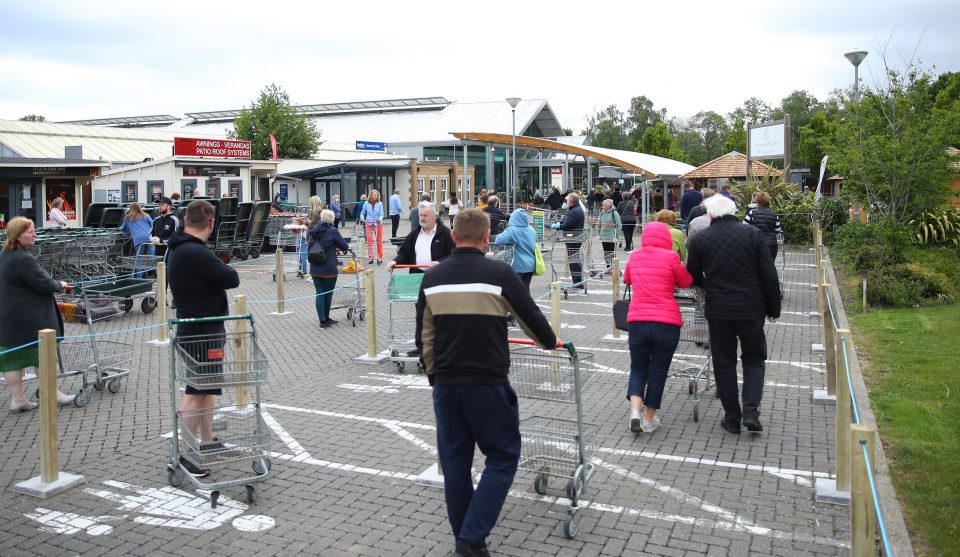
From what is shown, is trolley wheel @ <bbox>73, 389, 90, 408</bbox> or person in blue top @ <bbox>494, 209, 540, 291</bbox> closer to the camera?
trolley wheel @ <bbox>73, 389, 90, 408</bbox>

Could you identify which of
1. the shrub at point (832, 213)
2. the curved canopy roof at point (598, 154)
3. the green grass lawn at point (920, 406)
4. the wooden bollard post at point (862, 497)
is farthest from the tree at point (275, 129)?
the wooden bollard post at point (862, 497)

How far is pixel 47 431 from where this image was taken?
6516 mm

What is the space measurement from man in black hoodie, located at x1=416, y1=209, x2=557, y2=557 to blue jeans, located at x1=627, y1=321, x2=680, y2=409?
8.97 feet

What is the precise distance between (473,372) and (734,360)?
3.69 meters

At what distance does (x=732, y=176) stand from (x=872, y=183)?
18459mm

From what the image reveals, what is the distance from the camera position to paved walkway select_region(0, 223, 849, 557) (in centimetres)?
558

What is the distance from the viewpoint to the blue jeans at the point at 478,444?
4.89m

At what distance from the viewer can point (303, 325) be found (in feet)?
46.8

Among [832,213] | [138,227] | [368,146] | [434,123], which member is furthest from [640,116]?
[138,227]

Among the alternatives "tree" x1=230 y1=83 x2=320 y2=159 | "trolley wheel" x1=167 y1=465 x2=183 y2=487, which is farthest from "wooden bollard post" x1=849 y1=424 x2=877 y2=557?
"tree" x1=230 y1=83 x2=320 y2=159

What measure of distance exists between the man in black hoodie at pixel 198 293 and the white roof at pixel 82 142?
35.3 m

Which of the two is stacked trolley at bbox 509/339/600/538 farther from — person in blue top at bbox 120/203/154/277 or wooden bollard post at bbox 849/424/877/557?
person in blue top at bbox 120/203/154/277

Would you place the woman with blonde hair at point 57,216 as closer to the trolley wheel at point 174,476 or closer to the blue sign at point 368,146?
the trolley wheel at point 174,476

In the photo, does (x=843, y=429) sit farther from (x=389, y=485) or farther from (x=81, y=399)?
(x=81, y=399)
